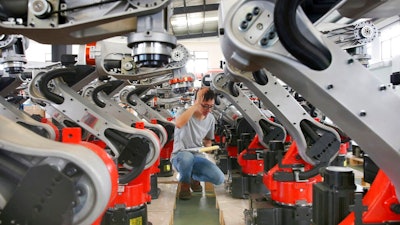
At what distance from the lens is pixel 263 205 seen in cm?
420

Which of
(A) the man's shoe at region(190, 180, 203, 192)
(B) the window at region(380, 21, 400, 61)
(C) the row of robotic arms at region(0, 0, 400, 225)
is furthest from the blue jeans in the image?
(B) the window at region(380, 21, 400, 61)

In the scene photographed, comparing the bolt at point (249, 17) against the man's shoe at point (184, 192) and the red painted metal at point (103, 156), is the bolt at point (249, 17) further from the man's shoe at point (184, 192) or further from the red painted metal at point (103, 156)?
the man's shoe at point (184, 192)

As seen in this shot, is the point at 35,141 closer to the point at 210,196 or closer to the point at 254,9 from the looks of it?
the point at 254,9

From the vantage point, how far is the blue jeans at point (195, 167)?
5.68 meters

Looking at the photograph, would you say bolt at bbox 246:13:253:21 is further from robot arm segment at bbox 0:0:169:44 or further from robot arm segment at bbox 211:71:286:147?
robot arm segment at bbox 211:71:286:147

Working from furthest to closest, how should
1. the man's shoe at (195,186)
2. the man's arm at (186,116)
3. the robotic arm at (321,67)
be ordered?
the man's shoe at (195,186), the man's arm at (186,116), the robotic arm at (321,67)

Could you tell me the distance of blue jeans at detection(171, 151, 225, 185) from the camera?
5680 mm

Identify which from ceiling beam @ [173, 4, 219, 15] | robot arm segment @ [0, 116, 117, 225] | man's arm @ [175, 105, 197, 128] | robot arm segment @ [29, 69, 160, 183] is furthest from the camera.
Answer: ceiling beam @ [173, 4, 219, 15]

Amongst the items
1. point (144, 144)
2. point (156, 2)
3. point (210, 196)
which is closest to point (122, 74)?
point (144, 144)

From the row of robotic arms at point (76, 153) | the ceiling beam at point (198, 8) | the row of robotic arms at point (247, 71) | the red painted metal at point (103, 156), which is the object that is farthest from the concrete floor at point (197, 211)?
the ceiling beam at point (198, 8)

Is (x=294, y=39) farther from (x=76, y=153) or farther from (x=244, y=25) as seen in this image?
(x=76, y=153)

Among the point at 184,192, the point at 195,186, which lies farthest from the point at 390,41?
the point at 184,192

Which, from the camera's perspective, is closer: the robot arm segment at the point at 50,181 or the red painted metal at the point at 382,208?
the robot arm segment at the point at 50,181

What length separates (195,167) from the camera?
5.88m
